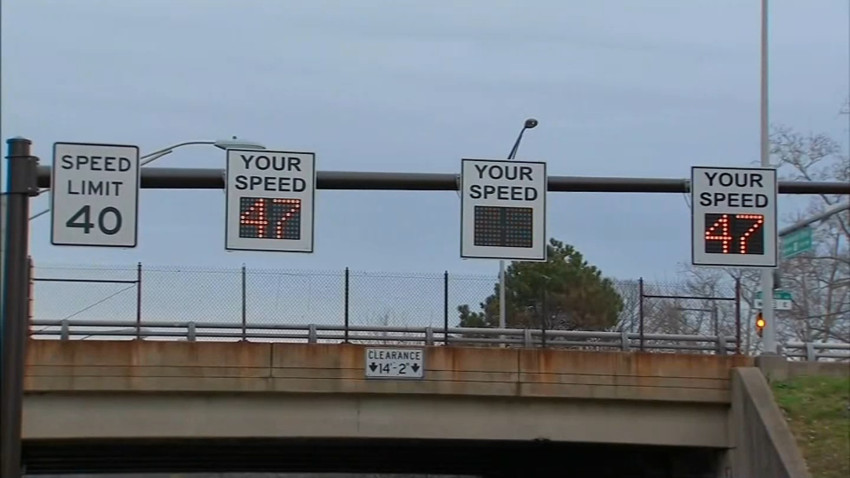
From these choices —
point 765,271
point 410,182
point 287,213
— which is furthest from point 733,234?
point 765,271

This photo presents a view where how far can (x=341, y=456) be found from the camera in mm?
29516

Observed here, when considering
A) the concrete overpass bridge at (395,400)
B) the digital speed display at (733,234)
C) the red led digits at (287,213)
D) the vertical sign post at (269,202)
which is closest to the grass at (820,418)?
the concrete overpass bridge at (395,400)

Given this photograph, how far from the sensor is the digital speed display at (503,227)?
17078 millimetres

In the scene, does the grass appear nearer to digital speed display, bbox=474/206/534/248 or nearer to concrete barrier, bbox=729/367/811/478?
concrete barrier, bbox=729/367/811/478

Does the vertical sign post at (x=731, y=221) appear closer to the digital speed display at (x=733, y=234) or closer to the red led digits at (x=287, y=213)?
the digital speed display at (x=733, y=234)

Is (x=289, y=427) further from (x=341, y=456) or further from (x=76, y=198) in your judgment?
(x=76, y=198)

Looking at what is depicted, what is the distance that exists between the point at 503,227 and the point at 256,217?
12.2 feet

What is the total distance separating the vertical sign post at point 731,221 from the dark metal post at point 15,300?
10.6m

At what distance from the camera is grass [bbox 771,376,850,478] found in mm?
20281

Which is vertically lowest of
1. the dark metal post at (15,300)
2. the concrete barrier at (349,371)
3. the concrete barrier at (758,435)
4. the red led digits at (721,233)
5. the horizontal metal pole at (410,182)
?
the concrete barrier at (758,435)

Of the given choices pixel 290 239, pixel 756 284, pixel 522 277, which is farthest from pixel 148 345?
pixel 756 284

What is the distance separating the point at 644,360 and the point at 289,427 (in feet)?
24.0

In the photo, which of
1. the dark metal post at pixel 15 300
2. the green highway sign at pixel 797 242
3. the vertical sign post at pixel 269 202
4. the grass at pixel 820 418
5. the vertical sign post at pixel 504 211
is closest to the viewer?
the dark metal post at pixel 15 300

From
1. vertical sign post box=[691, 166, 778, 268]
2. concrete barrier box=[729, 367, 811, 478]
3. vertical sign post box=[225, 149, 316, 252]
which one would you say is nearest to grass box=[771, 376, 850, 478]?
concrete barrier box=[729, 367, 811, 478]
